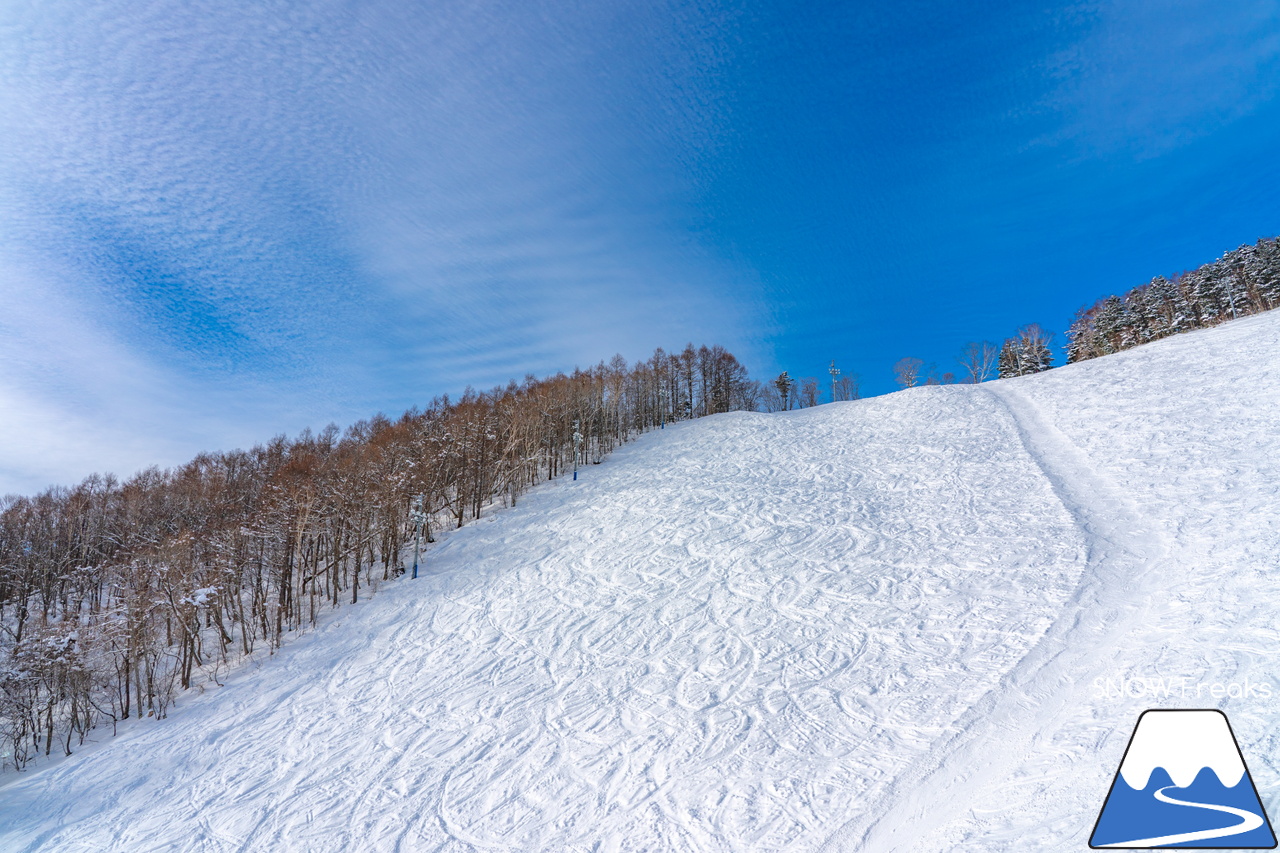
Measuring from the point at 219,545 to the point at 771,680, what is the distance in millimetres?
21067

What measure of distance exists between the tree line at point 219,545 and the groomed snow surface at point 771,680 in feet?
7.19

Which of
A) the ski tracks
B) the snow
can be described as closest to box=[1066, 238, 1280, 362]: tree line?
the ski tracks

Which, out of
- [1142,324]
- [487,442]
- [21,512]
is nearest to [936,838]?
[487,442]

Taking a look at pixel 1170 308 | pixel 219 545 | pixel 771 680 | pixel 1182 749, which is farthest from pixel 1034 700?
pixel 1170 308

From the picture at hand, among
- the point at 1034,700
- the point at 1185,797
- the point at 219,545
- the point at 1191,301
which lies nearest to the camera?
the point at 1185,797

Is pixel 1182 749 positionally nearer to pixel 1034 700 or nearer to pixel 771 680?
pixel 1034 700

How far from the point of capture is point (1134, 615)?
10.5 m

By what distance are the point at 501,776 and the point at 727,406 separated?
51.9 m

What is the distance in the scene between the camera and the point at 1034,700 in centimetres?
870

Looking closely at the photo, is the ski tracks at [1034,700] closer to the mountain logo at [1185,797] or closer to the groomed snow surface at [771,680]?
the groomed snow surface at [771,680]

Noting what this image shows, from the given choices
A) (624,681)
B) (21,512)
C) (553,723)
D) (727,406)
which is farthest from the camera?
(727,406)

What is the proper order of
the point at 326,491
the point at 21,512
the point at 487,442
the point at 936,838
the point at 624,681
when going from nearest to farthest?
the point at 936,838
the point at 624,681
the point at 326,491
the point at 487,442
the point at 21,512

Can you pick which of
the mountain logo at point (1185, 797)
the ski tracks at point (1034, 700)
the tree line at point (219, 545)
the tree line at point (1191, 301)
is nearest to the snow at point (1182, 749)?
the mountain logo at point (1185, 797)

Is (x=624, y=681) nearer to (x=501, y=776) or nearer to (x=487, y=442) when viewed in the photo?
(x=501, y=776)
